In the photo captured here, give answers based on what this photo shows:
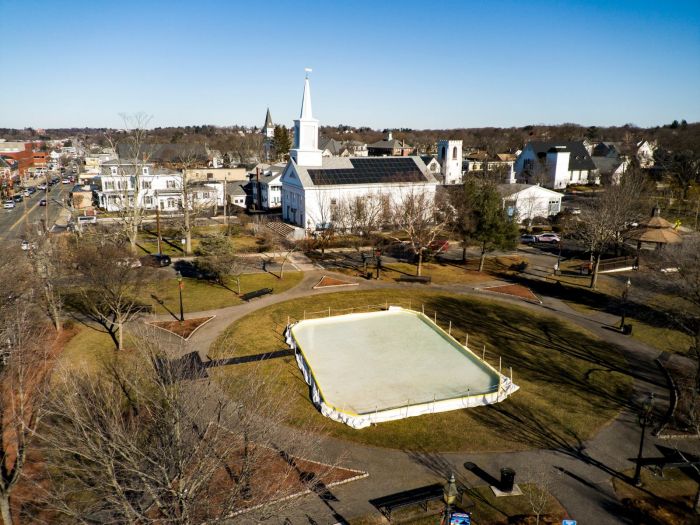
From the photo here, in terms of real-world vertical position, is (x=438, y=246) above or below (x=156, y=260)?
above

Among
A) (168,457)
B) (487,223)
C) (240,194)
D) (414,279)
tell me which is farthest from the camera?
(240,194)

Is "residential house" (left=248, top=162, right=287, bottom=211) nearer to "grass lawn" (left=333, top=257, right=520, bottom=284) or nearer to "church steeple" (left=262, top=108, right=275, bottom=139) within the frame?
"grass lawn" (left=333, top=257, right=520, bottom=284)

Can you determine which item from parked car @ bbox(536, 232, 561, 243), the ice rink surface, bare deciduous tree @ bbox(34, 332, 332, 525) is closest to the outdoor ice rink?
the ice rink surface

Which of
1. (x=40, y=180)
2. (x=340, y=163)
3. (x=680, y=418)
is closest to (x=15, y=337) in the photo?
(x=680, y=418)

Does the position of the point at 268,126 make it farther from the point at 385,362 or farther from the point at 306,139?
the point at 385,362

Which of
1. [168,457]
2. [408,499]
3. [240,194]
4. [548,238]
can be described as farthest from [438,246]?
[240,194]

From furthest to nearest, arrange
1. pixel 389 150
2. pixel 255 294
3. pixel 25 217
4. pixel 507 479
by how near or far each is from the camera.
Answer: pixel 389 150
pixel 25 217
pixel 255 294
pixel 507 479

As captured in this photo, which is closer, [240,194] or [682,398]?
[682,398]
